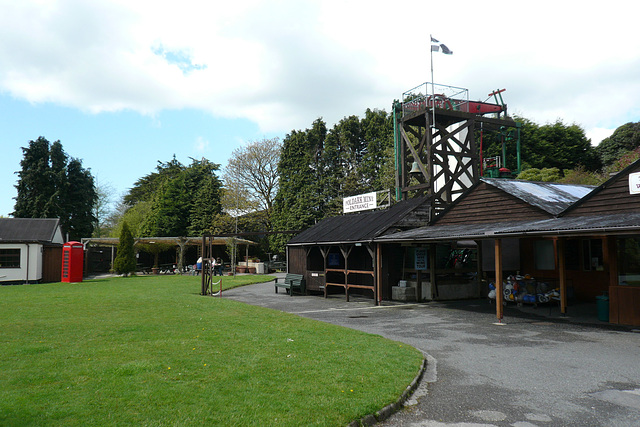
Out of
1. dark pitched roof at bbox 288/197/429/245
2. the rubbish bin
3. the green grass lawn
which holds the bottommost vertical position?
the green grass lawn

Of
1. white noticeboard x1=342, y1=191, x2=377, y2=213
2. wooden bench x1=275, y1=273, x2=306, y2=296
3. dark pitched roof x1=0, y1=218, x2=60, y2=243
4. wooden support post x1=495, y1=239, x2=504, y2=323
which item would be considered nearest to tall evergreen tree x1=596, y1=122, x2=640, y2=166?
white noticeboard x1=342, y1=191, x2=377, y2=213

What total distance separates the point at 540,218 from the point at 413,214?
16.1 feet

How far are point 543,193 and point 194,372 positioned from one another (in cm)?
1353

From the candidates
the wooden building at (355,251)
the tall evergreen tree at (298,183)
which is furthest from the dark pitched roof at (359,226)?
the tall evergreen tree at (298,183)

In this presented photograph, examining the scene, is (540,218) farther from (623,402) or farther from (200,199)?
(200,199)

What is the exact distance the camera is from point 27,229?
94.3 ft

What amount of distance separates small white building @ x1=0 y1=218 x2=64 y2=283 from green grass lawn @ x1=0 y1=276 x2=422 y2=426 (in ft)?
57.9

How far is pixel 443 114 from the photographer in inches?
805

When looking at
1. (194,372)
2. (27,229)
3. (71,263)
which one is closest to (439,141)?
(194,372)

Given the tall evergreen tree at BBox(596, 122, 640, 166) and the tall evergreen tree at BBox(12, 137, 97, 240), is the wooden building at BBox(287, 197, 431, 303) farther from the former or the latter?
the tall evergreen tree at BBox(12, 137, 97, 240)

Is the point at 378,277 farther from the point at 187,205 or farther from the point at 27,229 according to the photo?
the point at 187,205

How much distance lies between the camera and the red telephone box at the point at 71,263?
87.0ft

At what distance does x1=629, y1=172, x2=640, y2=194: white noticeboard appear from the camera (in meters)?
11.4

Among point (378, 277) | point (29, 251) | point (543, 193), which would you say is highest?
point (543, 193)
